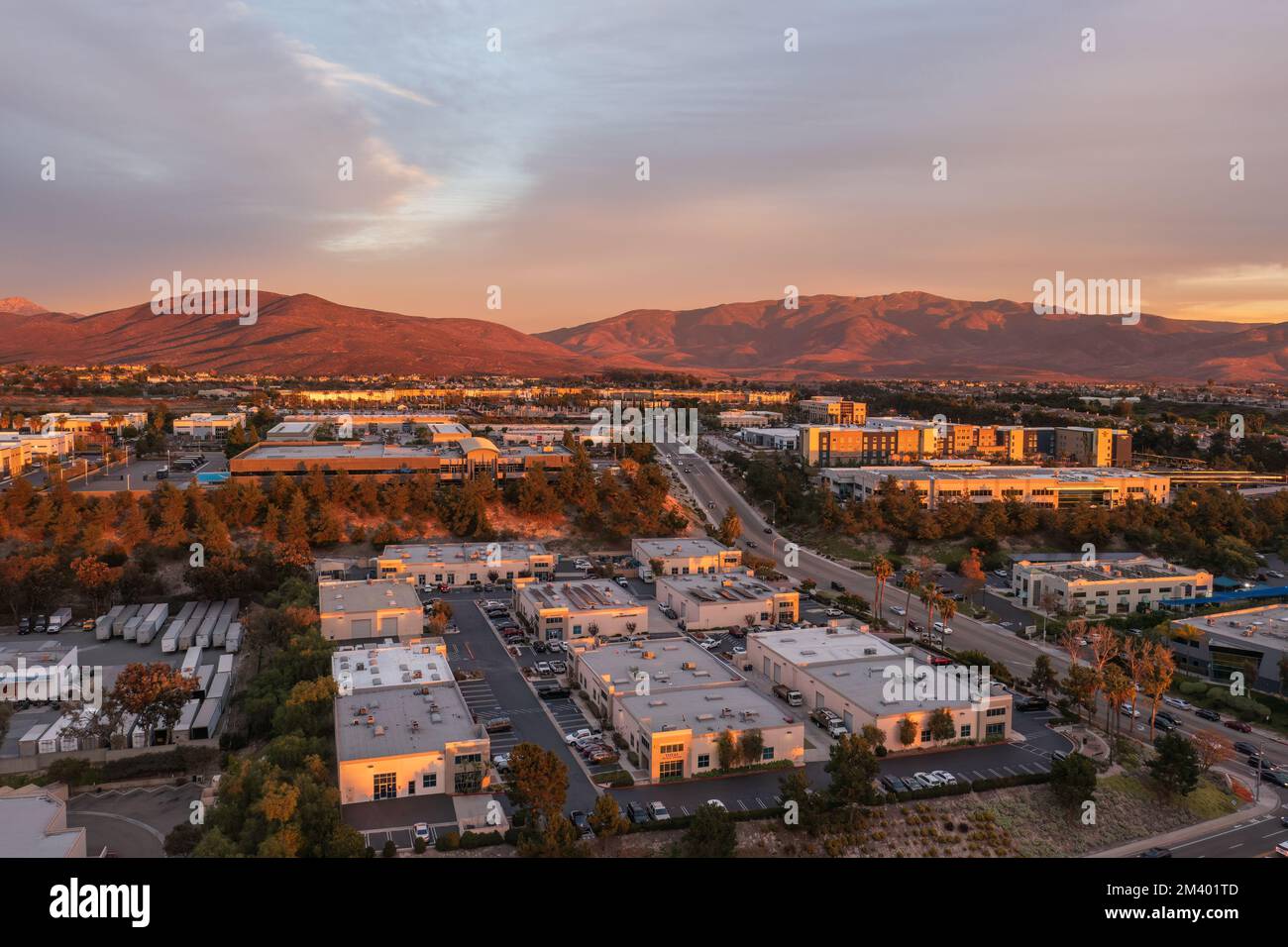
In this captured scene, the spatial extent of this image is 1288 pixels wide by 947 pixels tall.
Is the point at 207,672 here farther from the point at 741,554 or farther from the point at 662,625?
the point at 741,554

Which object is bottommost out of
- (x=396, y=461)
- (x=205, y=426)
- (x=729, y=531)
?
(x=729, y=531)

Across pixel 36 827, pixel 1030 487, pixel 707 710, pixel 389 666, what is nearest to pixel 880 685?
pixel 707 710

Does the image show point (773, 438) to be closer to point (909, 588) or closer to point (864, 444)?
point (864, 444)

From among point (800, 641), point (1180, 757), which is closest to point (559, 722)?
point (800, 641)

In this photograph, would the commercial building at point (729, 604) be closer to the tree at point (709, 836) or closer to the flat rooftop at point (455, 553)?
the flat rooftop at point (455, 553)

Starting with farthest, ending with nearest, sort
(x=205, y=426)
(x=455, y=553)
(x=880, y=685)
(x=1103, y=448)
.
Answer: (x=205, y=426)
(x=1103, y=448)
(x=455, y=553)
(x=880, y=685)

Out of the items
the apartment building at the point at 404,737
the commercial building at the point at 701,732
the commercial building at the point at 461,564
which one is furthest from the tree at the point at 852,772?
the commercial building at the point at 461,564

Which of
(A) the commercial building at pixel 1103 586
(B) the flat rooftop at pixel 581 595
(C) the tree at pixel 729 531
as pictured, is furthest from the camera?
(C) the tree at pixel 729 531
